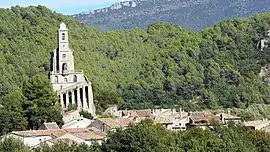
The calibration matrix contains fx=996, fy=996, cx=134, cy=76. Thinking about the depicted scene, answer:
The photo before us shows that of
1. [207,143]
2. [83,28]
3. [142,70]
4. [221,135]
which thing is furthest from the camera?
[83,28]

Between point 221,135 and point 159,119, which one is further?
point 159,119

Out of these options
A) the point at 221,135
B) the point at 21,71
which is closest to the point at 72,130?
the point at 221,135

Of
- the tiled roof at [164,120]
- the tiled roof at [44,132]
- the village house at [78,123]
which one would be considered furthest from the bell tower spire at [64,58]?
the tiled roof at [44,132]

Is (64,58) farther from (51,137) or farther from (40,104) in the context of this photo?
(51,137)

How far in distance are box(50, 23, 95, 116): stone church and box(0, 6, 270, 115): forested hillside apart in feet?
21.3

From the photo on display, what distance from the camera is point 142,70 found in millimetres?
104375

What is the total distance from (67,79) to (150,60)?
38.0 meters

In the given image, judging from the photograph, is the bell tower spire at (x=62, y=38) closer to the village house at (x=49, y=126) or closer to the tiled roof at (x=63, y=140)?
the village house at (x=49, y=126)

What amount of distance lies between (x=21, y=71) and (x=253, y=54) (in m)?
34.1

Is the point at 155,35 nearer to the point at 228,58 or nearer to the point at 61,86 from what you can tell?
the point at 228,58

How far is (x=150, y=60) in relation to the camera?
108m

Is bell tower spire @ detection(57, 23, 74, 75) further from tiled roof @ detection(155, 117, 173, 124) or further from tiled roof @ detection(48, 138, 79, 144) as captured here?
tiled roof @ detection(48, 138, 79, 144)

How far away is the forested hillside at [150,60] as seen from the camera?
9044 centimetres

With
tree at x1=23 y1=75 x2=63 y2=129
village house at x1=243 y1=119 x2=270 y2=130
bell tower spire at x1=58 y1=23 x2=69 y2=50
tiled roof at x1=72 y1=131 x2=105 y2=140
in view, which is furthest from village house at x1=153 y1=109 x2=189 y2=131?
tiled roof at x1=72 y1=131 x2=105 y2=140
